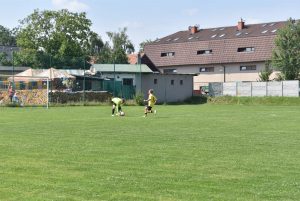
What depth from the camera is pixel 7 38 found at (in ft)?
470

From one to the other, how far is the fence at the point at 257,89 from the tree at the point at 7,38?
94.8 metres

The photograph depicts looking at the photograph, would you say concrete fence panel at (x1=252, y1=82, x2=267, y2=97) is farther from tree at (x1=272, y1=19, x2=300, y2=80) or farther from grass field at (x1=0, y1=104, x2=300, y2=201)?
grass field at (x1=0, y1=104, x2=300, y2=201)

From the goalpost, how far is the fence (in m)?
21.2

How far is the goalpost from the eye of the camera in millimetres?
42906

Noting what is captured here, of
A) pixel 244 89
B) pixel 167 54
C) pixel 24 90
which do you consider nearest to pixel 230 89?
pixel 244 89

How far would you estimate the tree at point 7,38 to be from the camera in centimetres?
14275

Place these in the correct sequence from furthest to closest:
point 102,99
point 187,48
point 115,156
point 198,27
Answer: point 198,27
point 187,48
point 102,99
point 115,156

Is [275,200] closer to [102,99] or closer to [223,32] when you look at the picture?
[102,99]

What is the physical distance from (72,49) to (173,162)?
61517mm

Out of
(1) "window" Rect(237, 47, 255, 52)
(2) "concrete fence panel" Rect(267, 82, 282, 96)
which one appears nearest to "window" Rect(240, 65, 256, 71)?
(1) "window" Rect(237, 47, 255, 52)

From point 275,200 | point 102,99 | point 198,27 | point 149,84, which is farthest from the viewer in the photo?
point 198,27

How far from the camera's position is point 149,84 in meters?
56.7

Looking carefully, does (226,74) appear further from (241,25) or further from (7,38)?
(7,38)

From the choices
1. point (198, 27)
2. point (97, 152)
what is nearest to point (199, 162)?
point (97, 152)
